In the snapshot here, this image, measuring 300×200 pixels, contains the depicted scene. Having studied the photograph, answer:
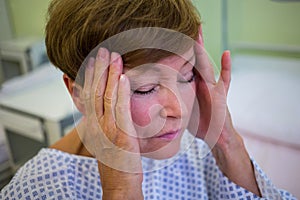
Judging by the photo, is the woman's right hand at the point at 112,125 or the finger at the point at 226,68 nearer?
the woman's right hand at the point at 112,125

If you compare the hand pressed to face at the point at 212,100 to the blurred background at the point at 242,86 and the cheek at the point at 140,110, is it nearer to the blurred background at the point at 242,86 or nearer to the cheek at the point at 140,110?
the blurred background at the point at 242,86

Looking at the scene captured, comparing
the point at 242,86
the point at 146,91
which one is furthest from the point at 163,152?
the point at 242,86

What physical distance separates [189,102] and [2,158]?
41.8 inches

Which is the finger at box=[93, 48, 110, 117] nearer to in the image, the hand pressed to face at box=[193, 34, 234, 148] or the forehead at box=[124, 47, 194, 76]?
the forehead at box=[124, 47, 194, 76]

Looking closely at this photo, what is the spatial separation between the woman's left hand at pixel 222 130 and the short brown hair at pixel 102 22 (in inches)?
6.2

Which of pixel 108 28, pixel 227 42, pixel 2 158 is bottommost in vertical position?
pixel 2 158

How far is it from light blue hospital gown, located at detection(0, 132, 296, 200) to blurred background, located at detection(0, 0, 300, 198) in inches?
5.0

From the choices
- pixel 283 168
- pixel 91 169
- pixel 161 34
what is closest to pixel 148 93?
pixel 161 34

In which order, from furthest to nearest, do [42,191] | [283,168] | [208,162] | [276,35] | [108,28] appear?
[276,35], [283,168], [208,162], [42,191], [108,28]

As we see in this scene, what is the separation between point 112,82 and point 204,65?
24cm

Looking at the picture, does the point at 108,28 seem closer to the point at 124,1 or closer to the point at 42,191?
the point at 124,1

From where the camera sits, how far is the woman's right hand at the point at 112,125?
53 centimetres

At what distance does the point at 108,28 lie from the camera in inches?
20.7

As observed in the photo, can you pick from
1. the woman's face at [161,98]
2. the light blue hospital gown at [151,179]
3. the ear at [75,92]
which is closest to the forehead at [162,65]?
the woman's face at [161,98]
